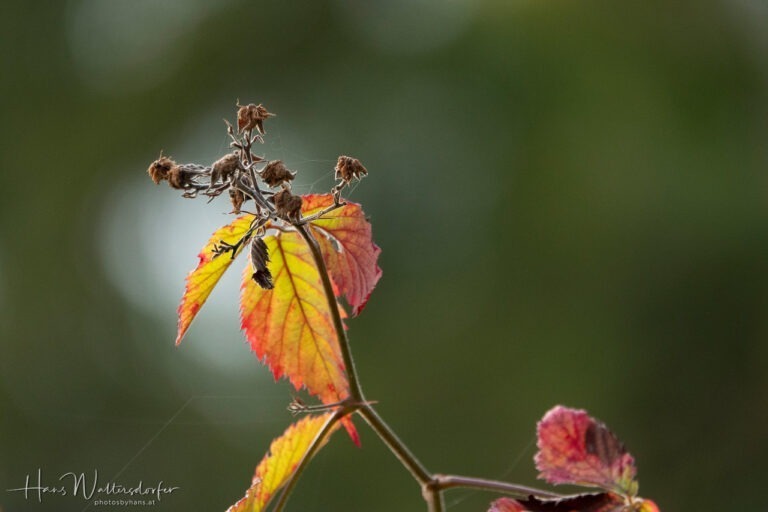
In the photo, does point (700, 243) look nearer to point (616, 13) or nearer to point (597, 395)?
point (597, 395)

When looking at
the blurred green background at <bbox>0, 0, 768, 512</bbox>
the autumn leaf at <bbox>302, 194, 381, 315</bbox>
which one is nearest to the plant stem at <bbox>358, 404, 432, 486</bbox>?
the autumn leaf at <bbox>302, 194, 381, 315</bbox>

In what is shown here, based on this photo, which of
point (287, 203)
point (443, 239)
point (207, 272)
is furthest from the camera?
point (443, 239)

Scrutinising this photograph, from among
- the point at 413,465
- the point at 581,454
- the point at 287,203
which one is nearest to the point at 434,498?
the point at 413,465

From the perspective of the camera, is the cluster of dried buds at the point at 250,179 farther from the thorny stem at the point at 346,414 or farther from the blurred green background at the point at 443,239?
the blurred green background at the point at 443,239

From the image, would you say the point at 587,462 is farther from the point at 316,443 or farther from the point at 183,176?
the point at 183,176

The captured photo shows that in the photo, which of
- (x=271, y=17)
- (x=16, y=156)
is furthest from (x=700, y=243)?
(x=16, y=156)

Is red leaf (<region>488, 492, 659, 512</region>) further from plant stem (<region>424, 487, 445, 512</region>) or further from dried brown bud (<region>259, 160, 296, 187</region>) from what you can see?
dried brown bud (<region>259, 160, 296, 187</region>)

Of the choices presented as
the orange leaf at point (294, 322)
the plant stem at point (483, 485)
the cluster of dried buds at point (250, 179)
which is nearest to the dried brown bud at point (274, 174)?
the cluster of dried buds at point (250, 179)
